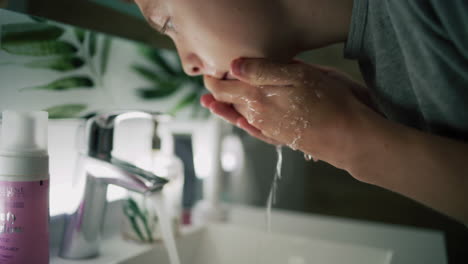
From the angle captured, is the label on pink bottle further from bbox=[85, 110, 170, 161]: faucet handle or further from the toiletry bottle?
bbox=[85, 110, 170, 161]: faucet handle

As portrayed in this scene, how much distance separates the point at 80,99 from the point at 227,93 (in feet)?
0.91

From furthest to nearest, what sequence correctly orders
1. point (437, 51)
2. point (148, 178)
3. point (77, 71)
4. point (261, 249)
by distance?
point (261, 249)
point (77, 71)
point (148, 178)
point (437, 51)

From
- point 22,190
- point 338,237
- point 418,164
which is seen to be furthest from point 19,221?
point 338,237

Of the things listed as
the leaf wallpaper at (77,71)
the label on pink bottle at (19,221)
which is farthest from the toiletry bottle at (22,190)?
the leaf wallpaper at (77,71)

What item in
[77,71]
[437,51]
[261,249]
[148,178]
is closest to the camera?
[437,51]

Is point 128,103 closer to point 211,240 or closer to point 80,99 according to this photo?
point 80,99

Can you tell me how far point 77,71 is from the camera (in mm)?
641

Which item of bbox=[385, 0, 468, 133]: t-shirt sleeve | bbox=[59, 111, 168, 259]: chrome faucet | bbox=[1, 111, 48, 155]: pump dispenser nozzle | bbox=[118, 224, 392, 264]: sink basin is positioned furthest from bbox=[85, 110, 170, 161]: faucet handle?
bbox=[385, 0, 468, 133]: t-shirt sleeve

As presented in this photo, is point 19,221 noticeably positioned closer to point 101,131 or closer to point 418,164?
point 101,131

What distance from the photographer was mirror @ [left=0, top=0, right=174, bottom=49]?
0.51m

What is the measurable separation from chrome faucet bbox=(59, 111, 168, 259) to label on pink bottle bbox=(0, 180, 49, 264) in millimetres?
121

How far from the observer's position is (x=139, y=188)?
52cm

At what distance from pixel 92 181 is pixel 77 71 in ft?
0.66

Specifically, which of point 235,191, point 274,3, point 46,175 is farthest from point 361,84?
point 235,191
